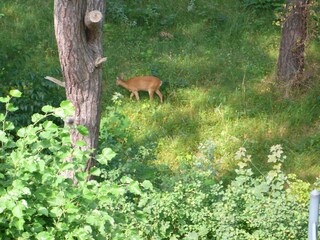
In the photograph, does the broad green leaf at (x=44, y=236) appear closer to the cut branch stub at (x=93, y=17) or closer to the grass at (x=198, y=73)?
the cut branch stub at (x=93, y=17)

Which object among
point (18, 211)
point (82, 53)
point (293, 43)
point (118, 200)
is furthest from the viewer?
point (293, 43)

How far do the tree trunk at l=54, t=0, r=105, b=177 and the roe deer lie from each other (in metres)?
2.71

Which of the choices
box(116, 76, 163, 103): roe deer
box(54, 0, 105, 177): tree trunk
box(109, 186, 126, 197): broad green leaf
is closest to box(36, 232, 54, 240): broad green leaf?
box(109, 186, 126, 197): broad green leaf

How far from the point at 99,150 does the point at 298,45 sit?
390 centimetres

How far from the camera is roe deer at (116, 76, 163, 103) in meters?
9.70

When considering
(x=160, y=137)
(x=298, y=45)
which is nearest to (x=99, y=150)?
(x=160, y=137)

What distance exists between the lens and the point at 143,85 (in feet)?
31.8

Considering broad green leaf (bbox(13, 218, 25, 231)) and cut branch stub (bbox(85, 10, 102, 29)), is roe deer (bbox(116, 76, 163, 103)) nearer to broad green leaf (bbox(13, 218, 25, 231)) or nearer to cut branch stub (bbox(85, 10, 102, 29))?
cut branch stub (bbox(85, 10, 102, 29))

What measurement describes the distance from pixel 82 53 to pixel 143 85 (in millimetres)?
3101

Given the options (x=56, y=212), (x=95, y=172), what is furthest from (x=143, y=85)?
(x=56, y=212)

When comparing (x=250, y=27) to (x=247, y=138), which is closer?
(x=247, y=138)

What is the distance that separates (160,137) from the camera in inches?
354

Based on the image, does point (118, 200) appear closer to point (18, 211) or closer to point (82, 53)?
point (82, 53)

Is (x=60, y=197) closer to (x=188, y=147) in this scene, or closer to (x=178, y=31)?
(x=188, y=147)
